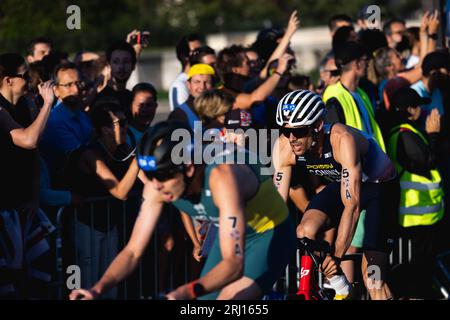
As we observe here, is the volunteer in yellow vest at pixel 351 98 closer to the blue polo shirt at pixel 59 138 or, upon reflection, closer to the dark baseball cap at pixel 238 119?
the dark baseball cap at pixel 238 119

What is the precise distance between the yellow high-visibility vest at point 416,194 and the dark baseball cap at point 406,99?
0.24 metres

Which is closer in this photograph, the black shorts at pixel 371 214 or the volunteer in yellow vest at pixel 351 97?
the black shorts at pixel 371 214

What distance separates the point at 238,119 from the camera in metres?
A: 9.68

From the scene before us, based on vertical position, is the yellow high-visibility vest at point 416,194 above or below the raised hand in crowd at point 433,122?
below

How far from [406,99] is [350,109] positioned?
2.63ft

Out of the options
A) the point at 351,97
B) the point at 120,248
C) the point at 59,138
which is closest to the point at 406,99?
the point at 351,97

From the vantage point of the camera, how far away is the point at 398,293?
35.5ft

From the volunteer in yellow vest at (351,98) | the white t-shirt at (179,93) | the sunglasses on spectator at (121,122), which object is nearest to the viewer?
the sunglasses on spectator at (121,122)

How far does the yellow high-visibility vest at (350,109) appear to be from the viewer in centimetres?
988

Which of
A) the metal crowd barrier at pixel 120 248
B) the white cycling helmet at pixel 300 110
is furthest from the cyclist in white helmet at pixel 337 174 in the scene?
the metal crowd barrier at pixel 120 248

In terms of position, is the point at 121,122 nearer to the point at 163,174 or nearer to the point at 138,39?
the point at 138,39

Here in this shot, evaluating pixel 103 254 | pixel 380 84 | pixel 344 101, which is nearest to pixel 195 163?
pixel 103 254

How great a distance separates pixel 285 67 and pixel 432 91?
6.16 ft
